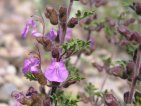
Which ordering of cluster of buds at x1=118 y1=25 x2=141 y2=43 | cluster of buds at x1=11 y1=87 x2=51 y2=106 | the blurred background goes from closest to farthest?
cluster of buds at x1=11 y1=87 x2=51 y2=106 < cluster of buds at x1=118 y1=25 x2=141 y2=43 < the blurred background

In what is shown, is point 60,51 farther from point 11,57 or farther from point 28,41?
point 28,41

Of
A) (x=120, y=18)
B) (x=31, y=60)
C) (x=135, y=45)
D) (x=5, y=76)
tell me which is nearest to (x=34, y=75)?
(x=31, y=60)

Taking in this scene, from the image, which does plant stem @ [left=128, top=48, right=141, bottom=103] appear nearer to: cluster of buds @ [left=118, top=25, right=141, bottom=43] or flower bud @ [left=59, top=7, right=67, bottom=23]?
cluster of buds @ [left=118, top=25, right=141, bottom=43]

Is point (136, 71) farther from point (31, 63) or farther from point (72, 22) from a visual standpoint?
point (31, 63)

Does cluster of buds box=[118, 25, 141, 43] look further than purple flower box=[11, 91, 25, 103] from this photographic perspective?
Yes

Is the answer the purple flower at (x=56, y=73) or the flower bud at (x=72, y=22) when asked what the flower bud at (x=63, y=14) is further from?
the purple flower at (x=56, y=73)

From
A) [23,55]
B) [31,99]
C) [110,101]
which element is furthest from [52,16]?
[23,55]

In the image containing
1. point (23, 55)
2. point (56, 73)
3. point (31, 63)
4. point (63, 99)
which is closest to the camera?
point (56, 73)

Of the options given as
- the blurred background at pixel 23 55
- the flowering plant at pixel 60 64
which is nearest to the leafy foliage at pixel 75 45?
the flowering plant at pixel 60 64

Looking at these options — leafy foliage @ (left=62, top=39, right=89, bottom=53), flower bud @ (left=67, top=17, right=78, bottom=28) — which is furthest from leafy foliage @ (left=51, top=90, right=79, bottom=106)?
flower bud @ (left=67, top=17, right=78, bottom=28)

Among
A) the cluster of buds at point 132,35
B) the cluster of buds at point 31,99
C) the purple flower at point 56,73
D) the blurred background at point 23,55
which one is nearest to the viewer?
the purple flower at point 56,73
